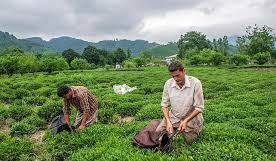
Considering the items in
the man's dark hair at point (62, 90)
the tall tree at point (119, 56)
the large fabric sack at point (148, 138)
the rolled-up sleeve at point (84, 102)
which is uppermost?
the man's dark hair at point (62, 90)

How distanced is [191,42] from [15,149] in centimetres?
13854

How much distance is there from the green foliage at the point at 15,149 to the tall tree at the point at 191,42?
13557 centimetres

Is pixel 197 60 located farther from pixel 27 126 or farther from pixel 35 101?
pixel 27 126

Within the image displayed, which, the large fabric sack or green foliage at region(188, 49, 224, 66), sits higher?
the large fabric sack

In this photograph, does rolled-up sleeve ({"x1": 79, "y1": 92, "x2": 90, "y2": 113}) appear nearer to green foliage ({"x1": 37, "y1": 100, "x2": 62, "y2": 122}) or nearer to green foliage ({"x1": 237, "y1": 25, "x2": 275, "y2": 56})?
green foliage ({"x1": 37, "y1": 100, "x2": 62, "y2": 122})

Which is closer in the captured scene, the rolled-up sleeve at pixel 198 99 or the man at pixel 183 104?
the man at pixel 183 104

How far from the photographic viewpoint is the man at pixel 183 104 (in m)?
10.2

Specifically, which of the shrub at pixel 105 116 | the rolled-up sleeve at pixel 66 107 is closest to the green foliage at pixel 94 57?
the shrub at pixel 105 116

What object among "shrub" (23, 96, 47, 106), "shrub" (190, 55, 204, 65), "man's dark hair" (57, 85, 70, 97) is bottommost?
"shrub" (190, 55, 204, 65)

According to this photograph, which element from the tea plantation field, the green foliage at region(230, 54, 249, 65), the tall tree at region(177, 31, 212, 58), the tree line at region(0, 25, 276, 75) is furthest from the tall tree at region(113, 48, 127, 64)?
the tea plantation field

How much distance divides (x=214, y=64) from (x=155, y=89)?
2483 inches

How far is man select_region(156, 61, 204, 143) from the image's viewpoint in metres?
10.2

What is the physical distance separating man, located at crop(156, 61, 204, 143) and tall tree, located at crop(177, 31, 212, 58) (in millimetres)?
137057

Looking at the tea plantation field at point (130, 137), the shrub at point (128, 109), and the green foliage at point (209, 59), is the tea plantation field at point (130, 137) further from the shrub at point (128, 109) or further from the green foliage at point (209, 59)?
the green foliage at point (209, 59)
